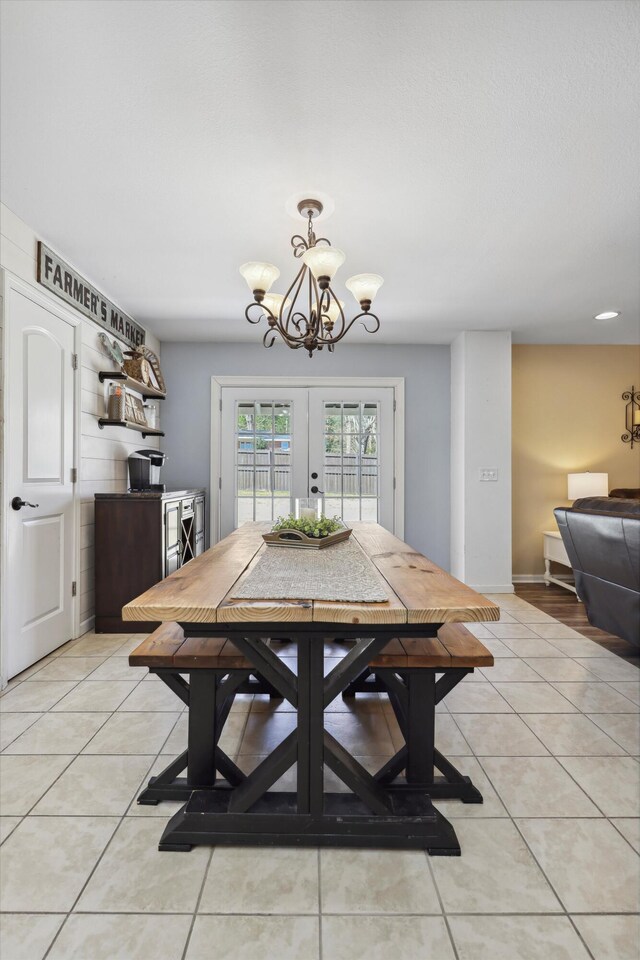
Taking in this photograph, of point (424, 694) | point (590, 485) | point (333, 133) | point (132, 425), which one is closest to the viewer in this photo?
point (424, 694)

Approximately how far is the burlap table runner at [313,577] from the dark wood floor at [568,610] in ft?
6.85

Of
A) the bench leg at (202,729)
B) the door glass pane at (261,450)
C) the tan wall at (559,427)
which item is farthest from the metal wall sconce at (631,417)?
the bench leg at (202,729)

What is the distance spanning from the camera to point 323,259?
80.5 inches

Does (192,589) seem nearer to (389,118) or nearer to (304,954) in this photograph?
(304,954)

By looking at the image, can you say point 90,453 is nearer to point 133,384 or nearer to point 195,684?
point 133,384

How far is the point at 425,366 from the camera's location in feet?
16.0

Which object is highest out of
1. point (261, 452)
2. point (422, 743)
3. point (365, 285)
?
point (365, 285)

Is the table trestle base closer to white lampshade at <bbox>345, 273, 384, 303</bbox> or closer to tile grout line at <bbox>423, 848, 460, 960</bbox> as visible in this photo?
tile grout line at <bbox>423, 848, 460, 960</bbox>

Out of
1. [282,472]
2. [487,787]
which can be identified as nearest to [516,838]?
[487,787]

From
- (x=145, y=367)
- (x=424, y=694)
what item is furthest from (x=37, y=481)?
(x=424, y=694)

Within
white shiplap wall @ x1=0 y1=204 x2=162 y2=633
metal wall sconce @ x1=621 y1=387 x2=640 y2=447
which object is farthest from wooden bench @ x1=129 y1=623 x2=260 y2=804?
metal wall sconce @ x1=621 y1=387 x2=640 y2=447

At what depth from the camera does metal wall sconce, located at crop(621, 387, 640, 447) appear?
4992 mm

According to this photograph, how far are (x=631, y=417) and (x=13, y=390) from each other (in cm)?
534

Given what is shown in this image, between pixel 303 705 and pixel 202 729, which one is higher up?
pixel 303 705
